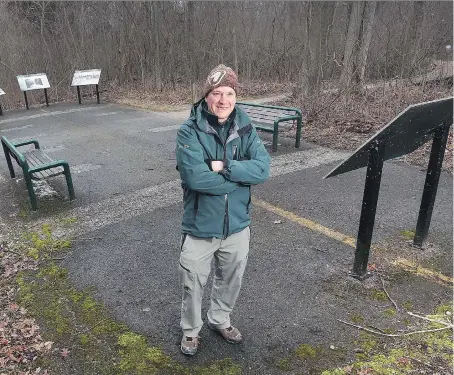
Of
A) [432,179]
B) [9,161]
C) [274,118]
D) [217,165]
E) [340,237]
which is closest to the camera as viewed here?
[217,165]

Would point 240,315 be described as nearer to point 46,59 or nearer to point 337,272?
point 337,272

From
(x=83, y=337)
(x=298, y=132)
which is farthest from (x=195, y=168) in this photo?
(x=298, y=132)

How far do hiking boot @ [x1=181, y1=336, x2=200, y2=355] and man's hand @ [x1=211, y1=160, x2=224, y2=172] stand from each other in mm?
1241

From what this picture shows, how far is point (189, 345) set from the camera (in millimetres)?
2961

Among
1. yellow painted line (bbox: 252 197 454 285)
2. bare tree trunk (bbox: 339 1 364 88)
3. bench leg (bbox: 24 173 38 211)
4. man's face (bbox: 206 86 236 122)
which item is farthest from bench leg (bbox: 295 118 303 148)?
man's face (bbox: 206 86 236 122)

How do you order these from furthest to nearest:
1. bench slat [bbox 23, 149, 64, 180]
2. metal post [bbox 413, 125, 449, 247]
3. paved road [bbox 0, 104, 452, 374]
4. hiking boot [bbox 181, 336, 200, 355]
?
bench slat [bbox 23, 149, 64, 180], metal post [bbox 413, 125, 449, 247], paved road [bbox 0, 104, 452, 374], hiking boot [bbox 181, 336, 200, 355]

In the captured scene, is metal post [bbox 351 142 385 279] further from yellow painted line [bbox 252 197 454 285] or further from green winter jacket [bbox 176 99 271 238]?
green winter jacket [bbox 176 99 271 238]

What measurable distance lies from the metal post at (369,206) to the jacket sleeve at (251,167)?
3.65 feet

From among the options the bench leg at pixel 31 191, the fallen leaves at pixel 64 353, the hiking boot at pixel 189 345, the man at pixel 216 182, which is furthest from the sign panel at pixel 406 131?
the bench leg at pixel 31 191

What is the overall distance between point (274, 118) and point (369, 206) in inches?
187

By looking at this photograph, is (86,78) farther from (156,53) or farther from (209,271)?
(209,271)

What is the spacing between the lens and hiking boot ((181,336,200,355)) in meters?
2.95

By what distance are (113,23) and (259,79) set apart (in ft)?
22.8

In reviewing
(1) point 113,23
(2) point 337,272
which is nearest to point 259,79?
(1) point 113,23
